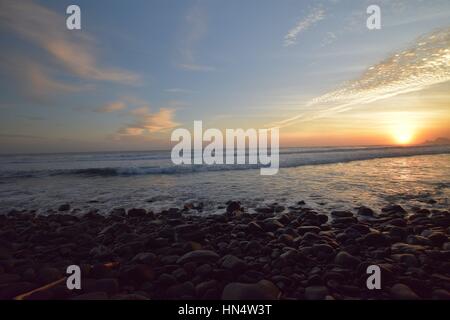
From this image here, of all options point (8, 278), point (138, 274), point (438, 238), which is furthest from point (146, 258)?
point (438, 238)

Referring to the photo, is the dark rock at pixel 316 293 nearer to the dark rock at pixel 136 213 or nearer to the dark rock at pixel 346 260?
the dark rock at pixel 346 260

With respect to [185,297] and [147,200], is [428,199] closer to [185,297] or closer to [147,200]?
[185,297]

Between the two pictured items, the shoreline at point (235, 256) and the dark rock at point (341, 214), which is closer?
the shoreline at point (235, 256)

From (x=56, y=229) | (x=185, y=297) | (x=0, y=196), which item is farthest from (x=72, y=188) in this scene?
(x=185, y=297)

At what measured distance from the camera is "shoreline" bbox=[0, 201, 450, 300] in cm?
366

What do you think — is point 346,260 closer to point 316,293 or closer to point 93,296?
point 316,293

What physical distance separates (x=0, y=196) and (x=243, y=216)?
466 inches

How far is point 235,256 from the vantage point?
15.4 ft

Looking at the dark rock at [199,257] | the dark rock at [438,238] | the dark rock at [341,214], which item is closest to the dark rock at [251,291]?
the dark rock at [199,257]

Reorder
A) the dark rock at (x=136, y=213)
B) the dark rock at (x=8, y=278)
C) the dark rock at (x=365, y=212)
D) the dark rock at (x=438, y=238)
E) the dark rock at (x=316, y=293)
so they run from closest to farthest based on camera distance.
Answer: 1. the dark rock at (x=316, y=293)
2. the dark rock at (x=8, y=278)
3. the dark rock at (x=438, y=238)
4. the dark rock at (x=365, y=212)
5. the dark rock at (x=136, y=213)

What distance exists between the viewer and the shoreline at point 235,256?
366 centimetres

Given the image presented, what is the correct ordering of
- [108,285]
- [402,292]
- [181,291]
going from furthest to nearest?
1. [108,285]
2. [181,291]
3. [402,292]

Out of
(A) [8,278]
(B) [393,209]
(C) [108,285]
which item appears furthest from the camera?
(B) [393,209]

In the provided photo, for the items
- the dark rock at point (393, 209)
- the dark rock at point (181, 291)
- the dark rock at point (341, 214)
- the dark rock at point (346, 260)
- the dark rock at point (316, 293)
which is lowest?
the dark rock at point (181, 291)
